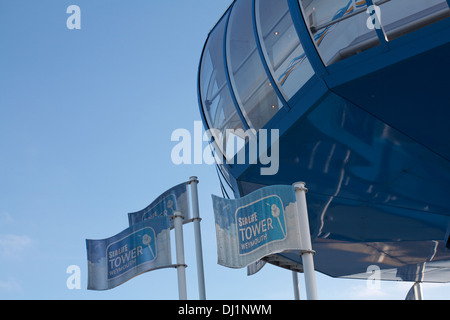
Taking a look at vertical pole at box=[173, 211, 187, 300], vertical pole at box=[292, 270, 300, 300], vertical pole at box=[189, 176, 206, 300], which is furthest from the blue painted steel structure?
vertical pole at box=[173, 211, 187, 300]

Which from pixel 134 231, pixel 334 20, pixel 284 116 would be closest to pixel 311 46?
pixel 334 20

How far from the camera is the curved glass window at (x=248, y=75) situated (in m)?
17.0

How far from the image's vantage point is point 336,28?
1534 centimetres

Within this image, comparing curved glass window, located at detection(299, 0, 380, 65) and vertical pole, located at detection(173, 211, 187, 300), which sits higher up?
curved glass window, located at detection(299, 0, 380, 65)

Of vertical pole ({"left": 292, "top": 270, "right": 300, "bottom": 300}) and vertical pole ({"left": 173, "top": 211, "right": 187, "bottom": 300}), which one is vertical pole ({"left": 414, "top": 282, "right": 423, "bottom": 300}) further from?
vertical pole ({"left": 173, "top": 211, "right": 187, "bottom": 300})

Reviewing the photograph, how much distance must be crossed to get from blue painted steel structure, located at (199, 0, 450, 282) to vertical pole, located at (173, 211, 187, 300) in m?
2.56

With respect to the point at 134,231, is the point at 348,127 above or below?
above

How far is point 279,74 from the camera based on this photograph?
16406 mm

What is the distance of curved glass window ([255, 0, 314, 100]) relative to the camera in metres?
15.9

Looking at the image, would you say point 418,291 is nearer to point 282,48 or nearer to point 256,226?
point 282,48

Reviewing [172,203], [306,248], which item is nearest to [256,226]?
[306,248]

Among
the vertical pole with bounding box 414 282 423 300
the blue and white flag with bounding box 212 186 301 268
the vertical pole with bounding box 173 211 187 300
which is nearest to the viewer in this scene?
the blue and white flag with bounding box 212 186 301 268
